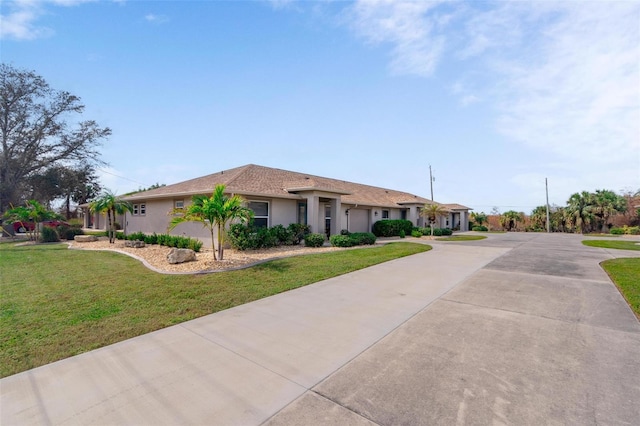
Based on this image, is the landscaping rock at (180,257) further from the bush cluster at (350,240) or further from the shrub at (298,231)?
the bush cluster at (350,240)

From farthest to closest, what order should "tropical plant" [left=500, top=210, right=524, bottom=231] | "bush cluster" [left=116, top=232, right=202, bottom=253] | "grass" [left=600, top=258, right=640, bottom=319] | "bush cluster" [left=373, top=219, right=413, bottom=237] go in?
1. "tropical plant" [left=500, top=210, right=524, bottom=231]
2. "bush cluster" [left=373, top=219, right=413, bottom=237]
3. "bush cluster" [left=116, top=232, right=202, bottom=253]
4. "grass" [left=600, top=258, right=640, bottom=319]

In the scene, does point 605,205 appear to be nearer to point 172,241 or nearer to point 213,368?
point 172,241

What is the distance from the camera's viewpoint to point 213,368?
3.42m

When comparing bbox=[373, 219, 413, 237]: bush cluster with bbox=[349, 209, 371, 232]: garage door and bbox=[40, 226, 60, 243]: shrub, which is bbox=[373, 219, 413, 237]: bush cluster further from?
bbox=[40, 226, 60, 243]: shrub

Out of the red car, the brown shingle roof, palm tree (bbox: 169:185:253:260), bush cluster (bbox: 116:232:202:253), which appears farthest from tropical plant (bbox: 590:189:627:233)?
the red car

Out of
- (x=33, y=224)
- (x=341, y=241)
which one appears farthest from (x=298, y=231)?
(x=33, y=224)

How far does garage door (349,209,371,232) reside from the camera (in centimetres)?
2133

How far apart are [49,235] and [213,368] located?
68.8 feet

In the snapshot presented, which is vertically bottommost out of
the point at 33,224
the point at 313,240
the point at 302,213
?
the point at 313,240

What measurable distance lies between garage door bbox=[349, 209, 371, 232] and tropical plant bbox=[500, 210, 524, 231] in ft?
86.2

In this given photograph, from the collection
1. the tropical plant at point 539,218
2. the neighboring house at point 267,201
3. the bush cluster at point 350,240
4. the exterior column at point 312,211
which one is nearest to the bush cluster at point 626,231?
the tropical plant at point 539,218

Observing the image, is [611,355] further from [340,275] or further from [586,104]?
[586,104]

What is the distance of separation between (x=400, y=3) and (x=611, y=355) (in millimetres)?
9737

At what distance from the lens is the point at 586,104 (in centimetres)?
1099
